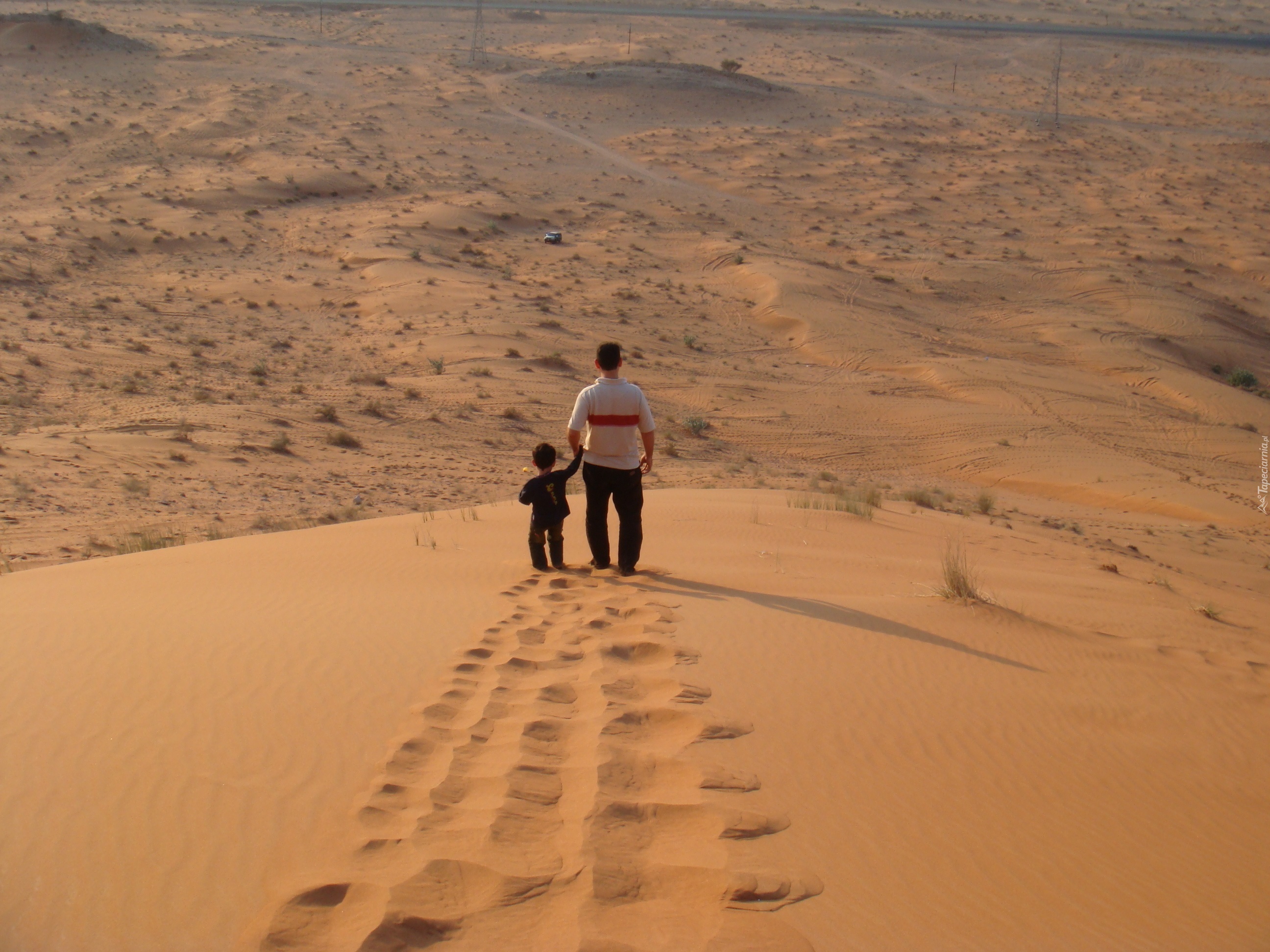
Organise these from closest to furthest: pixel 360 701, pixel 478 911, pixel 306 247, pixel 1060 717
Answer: pixel 478 911 → pixel 360 701 → pixel 1060 717 → pixel 306 247

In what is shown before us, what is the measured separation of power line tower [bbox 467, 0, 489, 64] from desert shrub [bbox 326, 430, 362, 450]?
47.0 meters

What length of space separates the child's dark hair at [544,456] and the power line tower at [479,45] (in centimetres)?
5403

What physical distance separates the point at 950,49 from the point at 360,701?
66.9 metres

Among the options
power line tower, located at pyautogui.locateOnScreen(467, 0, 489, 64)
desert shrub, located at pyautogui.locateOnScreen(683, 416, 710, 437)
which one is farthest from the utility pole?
desert shrub, located at pyautogui.locateOnScreen(683, 416, 710, 437)

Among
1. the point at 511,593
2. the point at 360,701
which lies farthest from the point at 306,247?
the point at 360,701

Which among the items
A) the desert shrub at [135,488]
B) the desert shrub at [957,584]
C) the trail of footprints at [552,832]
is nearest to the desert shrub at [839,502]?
the desert shrub at [957,584]

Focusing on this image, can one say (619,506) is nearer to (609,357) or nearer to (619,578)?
(619,578)

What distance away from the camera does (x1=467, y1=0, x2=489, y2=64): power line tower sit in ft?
181

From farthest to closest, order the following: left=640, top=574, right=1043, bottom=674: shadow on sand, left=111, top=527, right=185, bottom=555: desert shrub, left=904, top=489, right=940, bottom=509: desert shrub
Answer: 1. left=904, top=489, right=940, bottom=509: desert shrub
2. left=111, top=527, right=185, bottom=555: desert shrub
3. left=640, top=574, right=1043, bottom=674: shadow on sand

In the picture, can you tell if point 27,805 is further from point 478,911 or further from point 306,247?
point 306,247

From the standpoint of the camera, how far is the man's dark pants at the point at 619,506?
6.67 meters

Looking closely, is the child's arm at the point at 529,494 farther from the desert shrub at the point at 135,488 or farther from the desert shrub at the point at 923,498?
the desert shrub at the point at 923,498

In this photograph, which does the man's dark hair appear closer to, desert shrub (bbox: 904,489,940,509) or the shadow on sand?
the shadow on sand

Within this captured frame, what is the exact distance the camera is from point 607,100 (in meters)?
48.4
